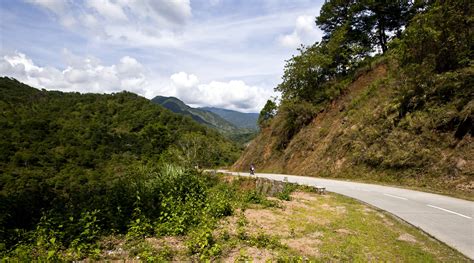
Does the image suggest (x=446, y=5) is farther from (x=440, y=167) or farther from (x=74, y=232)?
(x=74, y=232)

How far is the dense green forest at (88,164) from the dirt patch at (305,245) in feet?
10.5

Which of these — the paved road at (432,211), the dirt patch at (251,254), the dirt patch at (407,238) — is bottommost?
the dirt patch at (251,254)

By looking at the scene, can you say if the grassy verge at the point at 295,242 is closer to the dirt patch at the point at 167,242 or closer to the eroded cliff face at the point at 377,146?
the dirt patch at the point at 167,242

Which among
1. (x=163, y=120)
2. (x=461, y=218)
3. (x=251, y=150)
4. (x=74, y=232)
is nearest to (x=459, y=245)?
(x=461, y=218)

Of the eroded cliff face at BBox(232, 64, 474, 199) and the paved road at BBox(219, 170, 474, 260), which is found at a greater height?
the eroded cliff face at BBox(232, 64, 474, 199)

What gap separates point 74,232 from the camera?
6898mm

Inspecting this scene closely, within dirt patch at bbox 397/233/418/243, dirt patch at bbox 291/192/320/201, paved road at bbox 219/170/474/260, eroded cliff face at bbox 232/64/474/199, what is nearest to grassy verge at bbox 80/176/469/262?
dirt patch at bbox 397/233/418/243

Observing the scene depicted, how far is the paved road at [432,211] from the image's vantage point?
23.6 ft

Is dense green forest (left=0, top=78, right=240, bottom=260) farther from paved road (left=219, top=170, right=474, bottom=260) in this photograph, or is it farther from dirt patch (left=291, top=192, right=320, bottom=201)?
paved road (left=219, top=170, right=474, bottom=260)

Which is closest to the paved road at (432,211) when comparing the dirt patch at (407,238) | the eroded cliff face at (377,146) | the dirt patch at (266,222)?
the dirt patch at (407,238)

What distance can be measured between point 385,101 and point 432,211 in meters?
15.5

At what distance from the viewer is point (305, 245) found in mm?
6805

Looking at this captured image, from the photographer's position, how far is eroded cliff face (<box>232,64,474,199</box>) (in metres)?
15.1

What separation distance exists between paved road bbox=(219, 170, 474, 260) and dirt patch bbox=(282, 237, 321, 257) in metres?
3.28
